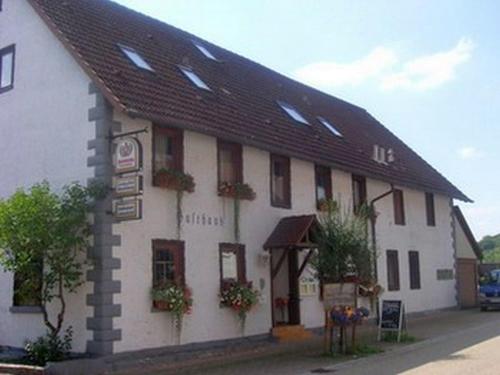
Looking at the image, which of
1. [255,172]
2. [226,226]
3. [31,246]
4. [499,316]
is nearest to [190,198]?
[226,226]

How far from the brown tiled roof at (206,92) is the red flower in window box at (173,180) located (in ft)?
3.57

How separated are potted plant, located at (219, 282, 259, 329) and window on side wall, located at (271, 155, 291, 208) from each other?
3.19 m

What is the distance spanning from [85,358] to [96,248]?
2.13m

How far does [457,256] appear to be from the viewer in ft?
105

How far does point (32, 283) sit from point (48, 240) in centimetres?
130

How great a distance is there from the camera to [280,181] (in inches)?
795

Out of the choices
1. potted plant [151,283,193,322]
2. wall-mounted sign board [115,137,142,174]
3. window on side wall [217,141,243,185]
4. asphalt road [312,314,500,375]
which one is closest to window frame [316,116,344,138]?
window on side wall [217,141,243,185]

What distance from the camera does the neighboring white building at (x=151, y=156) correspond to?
1455 cm

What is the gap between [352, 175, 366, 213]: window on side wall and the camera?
23984mm

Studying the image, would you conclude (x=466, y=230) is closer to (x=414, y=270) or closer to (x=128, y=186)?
(x=414, y=270)

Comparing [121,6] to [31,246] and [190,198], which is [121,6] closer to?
[190,198]

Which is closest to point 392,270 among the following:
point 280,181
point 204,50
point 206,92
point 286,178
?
point 286,178

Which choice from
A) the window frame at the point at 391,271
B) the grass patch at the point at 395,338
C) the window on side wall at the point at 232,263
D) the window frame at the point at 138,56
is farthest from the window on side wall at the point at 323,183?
the window frame at the point at 138,56

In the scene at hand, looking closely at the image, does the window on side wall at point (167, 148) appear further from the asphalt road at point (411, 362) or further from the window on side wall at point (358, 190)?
the window on side wall at point (358, 190)
